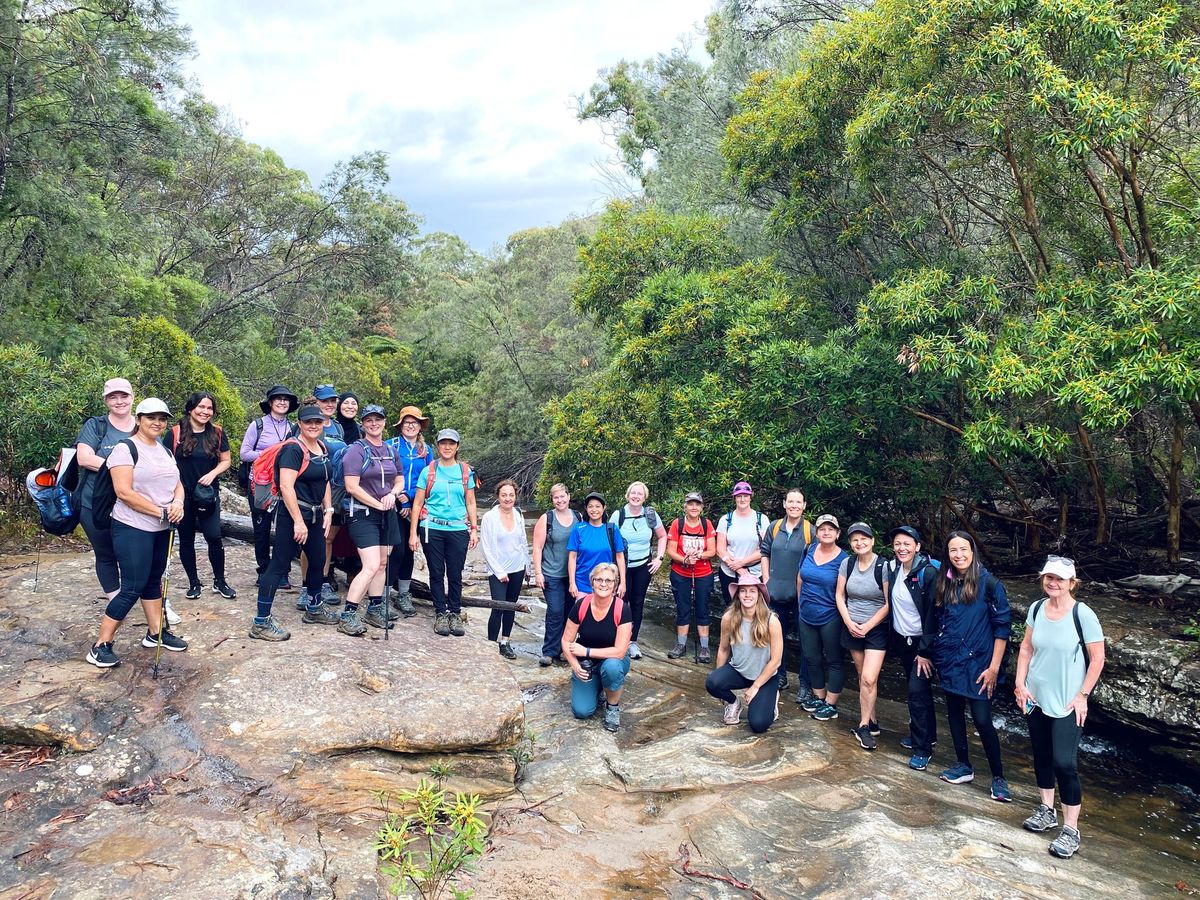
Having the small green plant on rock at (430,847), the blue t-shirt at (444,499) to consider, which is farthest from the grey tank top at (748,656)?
the small green plant on rock at (430,847)

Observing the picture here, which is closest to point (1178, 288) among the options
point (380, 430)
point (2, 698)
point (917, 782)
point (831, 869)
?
point (917, 782)

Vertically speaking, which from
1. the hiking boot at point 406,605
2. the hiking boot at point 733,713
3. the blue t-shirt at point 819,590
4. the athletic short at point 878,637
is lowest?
the hiking boot at point 733,713

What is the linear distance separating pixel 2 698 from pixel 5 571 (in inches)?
131

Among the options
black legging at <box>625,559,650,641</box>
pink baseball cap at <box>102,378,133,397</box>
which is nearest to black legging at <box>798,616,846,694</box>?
black legging at <box>625,559,650,641</box>

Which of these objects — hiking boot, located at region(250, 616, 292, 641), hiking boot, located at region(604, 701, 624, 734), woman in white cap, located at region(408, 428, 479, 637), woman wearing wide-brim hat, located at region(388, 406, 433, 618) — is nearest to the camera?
hiking boot, located at region(250, 616, 292, 641)

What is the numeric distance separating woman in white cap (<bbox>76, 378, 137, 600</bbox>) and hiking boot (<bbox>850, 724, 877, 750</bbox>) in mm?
5829

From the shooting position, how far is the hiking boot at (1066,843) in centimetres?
502

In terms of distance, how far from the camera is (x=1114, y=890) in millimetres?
4695

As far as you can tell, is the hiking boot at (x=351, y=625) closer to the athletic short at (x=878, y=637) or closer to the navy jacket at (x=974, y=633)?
the athletic short at (x=878, y=637)

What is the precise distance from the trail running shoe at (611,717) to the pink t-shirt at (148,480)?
3.67 meters

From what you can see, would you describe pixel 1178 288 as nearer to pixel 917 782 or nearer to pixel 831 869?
pixel 917 782

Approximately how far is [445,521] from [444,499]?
0.20 meters

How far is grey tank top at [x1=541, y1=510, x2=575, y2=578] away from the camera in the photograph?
7.58 metres

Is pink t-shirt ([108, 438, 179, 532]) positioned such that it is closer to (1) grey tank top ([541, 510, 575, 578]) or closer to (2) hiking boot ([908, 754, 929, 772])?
(1) grey tank top ([541, 510, 575, 578])
